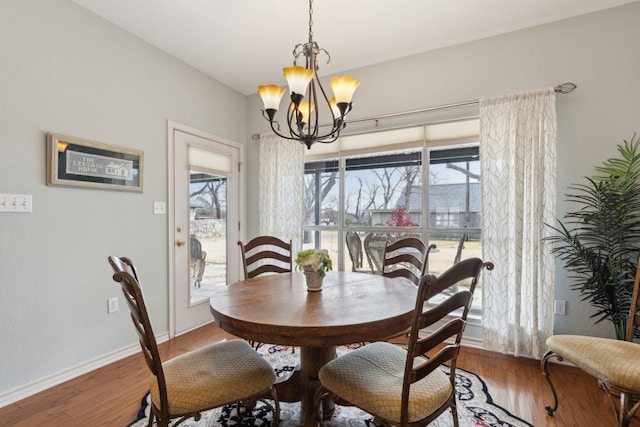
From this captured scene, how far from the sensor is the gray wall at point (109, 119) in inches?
78.0

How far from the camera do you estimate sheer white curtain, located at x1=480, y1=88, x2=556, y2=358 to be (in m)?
2.39

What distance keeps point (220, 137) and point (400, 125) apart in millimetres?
Result: 2027

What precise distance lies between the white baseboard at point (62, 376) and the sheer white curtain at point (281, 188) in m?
1.76

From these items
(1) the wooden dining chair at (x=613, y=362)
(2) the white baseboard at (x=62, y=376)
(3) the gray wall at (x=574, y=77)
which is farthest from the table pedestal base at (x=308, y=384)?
(3) the gray wall at (x=574, y=77)

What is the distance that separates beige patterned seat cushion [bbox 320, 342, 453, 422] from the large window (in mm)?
1689

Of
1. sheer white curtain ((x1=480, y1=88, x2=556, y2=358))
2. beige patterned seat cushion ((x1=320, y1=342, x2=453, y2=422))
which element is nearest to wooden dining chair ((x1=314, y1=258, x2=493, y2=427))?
beige patterned seat cushion ((x1=320, y1=342, x2=453, y2=422))

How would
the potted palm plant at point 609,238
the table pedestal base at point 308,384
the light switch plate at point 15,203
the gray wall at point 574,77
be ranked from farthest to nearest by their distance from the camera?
the gray wall at point 574,77 → the potted palm plant at point 609,238 → the light switch plate at point 15,203 → the table pedestal base at point 308,384

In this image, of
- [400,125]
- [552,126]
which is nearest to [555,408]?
[552,126]

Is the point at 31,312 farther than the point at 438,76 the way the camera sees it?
No

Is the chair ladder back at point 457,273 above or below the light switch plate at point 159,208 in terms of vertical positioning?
below

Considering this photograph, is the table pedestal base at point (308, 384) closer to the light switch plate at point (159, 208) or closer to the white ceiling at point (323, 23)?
the light switch plate at point (159, 208)

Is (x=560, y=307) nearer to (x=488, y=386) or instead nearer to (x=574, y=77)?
(x=488, y=386)

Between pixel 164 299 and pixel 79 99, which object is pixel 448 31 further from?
pixel 164 299

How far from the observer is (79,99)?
2.28m
